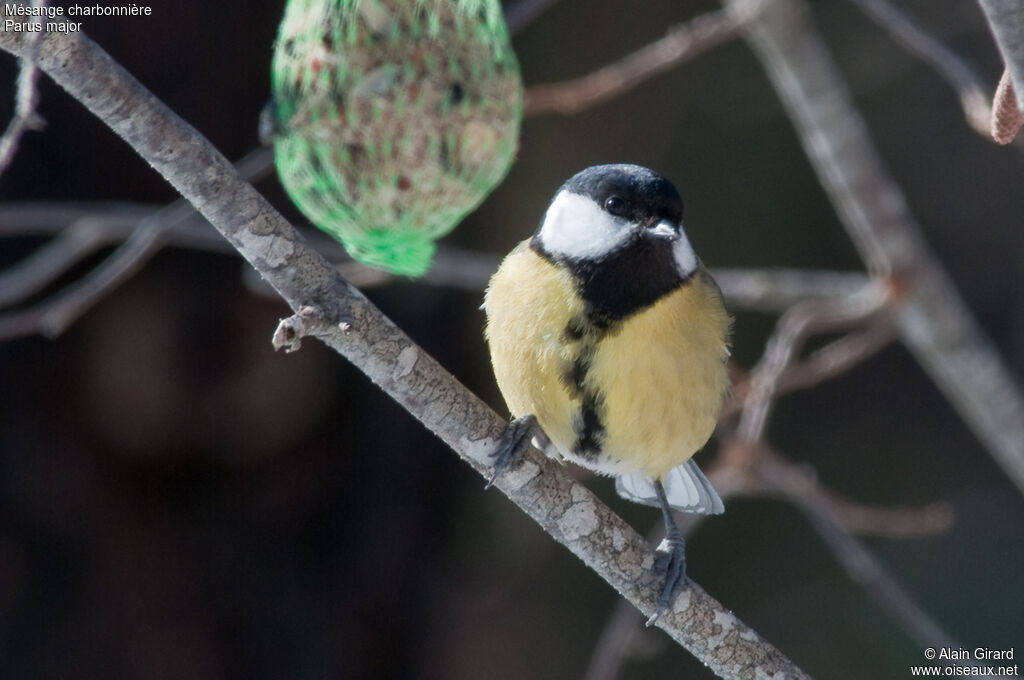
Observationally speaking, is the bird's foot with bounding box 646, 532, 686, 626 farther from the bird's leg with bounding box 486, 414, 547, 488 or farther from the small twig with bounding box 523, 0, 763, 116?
the small twig with bounding box 523, 0, 763, 116

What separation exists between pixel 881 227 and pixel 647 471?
0.85 meters

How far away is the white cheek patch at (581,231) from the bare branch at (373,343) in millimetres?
390

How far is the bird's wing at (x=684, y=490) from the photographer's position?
2461 mm

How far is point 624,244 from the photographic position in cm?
199

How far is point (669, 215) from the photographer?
1.98 m

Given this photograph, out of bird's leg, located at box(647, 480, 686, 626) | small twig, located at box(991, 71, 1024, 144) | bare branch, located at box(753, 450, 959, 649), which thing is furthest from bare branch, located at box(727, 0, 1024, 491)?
small twig, located at box(991, 71, 1024, 144)

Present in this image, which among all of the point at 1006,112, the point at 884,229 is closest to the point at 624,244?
the point at 1006,112

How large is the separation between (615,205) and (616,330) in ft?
0.74

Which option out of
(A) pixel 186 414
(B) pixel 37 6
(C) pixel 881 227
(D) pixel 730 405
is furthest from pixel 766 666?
(A) pixel 186 414

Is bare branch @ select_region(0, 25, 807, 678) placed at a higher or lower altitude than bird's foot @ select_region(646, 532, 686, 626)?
higher

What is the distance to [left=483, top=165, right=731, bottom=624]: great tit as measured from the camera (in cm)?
197

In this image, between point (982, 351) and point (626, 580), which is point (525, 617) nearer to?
point (982, 351)

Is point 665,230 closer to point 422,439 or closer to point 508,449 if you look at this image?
point 508,449

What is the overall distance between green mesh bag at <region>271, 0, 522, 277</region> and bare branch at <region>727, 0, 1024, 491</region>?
1.01 metres
